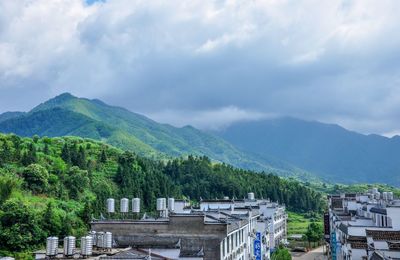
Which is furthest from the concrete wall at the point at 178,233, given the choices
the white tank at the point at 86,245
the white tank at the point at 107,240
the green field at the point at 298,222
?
the green field at the point at 298,222

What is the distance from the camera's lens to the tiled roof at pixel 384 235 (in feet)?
128

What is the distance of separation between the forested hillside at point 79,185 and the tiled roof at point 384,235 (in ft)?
76.6

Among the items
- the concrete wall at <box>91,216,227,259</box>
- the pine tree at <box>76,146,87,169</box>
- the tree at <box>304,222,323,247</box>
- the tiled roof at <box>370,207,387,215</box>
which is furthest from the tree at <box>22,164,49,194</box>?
the tiled roof at <box>370,207,387,215</box>

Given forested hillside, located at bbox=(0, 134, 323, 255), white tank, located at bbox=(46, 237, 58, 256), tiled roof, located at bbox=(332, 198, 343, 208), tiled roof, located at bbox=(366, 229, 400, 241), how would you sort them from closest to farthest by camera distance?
white tank, located at bbox=(46, 237, 58, 256), tiled roof, located at bbox=(366, 229, 400, 241), forested hillside, located at bbox=(0, 134, 323, 255), tiled roof, located at bbox=(332, 198, 343, 208)

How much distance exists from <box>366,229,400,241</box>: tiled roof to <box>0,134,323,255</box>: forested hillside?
23.3 meters

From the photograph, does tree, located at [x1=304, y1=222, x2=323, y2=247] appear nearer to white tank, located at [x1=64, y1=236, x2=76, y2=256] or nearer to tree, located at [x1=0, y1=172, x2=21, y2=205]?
tree, located at [x1=0, y1=172, x2=21, y2=205]

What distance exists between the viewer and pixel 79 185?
79.8 meters

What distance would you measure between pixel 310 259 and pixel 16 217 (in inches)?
1730

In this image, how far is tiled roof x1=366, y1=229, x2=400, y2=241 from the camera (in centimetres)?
3906

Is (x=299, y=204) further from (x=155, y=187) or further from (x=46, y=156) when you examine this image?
(x=46, y=156)

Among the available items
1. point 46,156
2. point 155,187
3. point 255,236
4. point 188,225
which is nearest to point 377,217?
point 255,236

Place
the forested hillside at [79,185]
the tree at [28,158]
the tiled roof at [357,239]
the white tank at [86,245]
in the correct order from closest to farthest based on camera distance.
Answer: the white tank at [86,245]
the tiled roof at [357,239]
the forested hillside at [79,185]
the tree at [28,158]

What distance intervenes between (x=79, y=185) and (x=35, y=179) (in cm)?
947

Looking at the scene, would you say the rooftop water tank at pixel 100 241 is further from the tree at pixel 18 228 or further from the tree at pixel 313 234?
the tree at pixel 313 234
